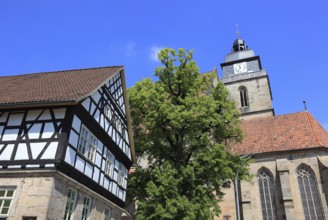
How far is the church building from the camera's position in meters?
24.0

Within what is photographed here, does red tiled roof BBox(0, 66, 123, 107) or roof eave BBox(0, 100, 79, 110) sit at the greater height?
red tiled roof BBox(0, 66, 123, 107)

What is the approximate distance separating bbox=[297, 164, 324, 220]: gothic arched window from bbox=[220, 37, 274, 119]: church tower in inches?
578

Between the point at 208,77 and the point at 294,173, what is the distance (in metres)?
13.1

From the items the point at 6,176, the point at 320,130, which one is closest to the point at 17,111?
the point at 6,176

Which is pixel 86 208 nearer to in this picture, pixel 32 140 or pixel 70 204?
pixel 70 204

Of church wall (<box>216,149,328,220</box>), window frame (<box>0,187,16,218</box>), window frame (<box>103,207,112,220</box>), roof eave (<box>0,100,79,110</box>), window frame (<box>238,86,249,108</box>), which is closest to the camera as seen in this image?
window frame (<box>0,187,16,218</box>)

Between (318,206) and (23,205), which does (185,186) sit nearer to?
(23,205)

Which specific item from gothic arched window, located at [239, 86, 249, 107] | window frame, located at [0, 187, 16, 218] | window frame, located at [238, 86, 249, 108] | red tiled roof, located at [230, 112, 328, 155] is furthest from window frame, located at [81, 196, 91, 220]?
gothic arched window, located at [239, 86, 249, 107]

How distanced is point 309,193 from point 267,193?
3.28 m

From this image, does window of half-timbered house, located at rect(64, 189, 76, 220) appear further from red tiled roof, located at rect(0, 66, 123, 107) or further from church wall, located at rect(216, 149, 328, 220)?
church wall, located at rect(216, 149, 328, 220)

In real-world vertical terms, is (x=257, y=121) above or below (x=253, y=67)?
below

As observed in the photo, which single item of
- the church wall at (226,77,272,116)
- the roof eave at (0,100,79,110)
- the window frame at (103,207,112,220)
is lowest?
the window frame at (103,207,112,220)

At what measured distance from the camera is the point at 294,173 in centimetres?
2538

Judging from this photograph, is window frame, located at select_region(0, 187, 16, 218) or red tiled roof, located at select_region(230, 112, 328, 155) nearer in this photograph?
window frame, located at select_region(0, 187, 16, 218)
